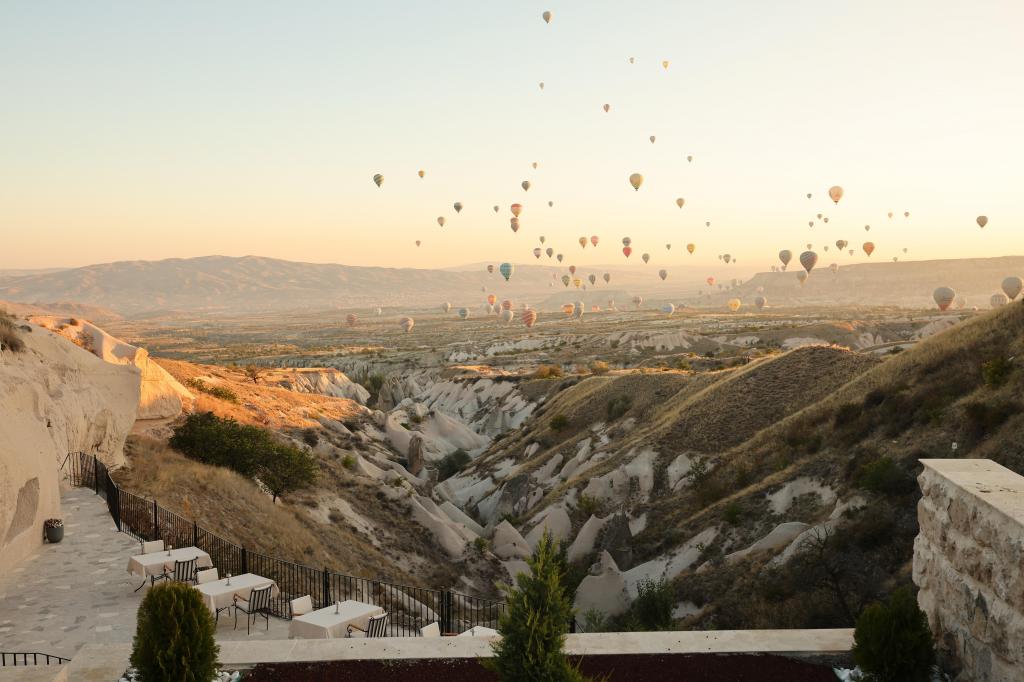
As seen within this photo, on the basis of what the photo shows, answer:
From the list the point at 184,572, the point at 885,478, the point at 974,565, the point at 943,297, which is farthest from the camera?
the point at 943,297

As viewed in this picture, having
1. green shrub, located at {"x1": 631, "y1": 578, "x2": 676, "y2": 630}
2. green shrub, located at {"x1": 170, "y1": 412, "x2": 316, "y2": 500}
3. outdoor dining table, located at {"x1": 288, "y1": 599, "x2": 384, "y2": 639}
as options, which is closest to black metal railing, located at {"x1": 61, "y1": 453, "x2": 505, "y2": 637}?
outdoor dining table, located at {"x1": 288, "y1": 599, "x2": 384, "y2": 639}

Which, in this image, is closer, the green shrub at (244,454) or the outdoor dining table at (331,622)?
the outdoor dining table at (331,622)

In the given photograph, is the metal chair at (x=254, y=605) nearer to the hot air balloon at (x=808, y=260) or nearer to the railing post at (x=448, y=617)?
the railing post at (x=448, y=617)

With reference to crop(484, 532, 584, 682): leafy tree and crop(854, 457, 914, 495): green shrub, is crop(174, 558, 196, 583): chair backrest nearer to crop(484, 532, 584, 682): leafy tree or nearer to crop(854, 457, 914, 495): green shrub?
crop(484, 532, 584, 682): leafy tree

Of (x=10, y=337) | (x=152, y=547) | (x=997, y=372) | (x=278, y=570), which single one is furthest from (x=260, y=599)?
(x=997, y=372)

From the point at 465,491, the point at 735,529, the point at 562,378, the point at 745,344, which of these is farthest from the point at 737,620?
the point at 745,344

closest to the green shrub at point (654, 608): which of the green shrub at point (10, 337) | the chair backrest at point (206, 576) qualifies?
the chair backrest at point (206, 576)

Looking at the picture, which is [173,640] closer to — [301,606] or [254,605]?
[254,605]

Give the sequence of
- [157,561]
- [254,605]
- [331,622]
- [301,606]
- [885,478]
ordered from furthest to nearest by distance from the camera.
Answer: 1. [885,478]
2. [157,561]
3. [301,606]
4. [254,605]
5. [331,622]
